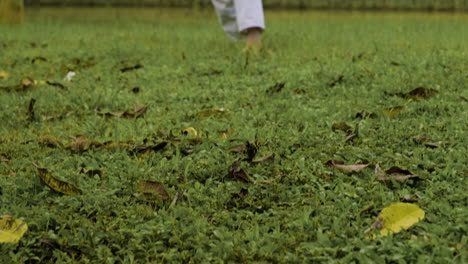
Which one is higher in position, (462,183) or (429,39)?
(462,183)

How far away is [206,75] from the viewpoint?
4.02 meters

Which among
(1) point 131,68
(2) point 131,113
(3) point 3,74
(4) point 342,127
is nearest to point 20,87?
(3) point 3,74

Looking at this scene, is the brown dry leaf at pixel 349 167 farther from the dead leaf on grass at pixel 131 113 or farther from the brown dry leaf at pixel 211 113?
the dead leaf on grass at pixel 131 113

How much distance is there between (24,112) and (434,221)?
2118 millimetres

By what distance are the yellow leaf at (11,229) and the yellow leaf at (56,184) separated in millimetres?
235

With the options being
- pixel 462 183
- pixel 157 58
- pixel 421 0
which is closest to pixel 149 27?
pixel 157 58

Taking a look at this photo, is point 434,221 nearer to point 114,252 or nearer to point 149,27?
point 114,252

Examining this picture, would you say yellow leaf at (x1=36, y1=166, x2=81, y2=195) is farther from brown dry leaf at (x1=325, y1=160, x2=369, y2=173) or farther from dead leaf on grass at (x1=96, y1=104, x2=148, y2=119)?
dead leaf on grass at (x1=96, y1=104, x2=148, y2=119)

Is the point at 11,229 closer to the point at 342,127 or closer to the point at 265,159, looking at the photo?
the point at 265,159

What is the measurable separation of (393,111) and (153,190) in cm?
121

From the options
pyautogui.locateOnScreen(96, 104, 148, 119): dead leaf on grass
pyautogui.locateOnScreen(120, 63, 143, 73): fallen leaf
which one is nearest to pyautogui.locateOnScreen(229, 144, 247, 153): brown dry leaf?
pyautogui.locateOnScreen(96, 104, 148, 119): dead leaf on grass

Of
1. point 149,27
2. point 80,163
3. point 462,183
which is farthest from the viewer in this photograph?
point 149,27

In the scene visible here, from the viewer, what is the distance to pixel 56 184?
2.05 metres

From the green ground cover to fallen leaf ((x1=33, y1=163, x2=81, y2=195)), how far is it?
0.02m
